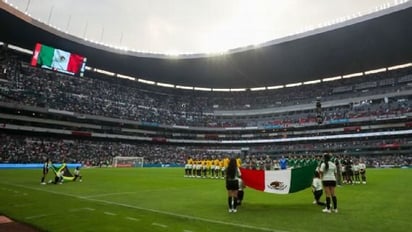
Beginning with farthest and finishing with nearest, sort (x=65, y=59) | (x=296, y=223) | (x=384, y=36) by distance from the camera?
(x=65, y=59) < (x=384, y=36) < (x=296, y=223)

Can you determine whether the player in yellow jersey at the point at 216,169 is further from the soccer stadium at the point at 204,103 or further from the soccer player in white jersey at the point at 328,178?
the soccer player in white jersey at the point at 328,178

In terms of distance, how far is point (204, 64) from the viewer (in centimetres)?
7588

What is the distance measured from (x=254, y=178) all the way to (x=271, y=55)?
57.2m

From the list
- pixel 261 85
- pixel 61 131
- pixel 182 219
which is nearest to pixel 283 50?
pixel 261 85

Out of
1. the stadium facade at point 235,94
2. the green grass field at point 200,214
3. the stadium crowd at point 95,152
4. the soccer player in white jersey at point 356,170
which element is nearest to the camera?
the green grass field at point 200,214

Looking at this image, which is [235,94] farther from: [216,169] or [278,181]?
[278,181]

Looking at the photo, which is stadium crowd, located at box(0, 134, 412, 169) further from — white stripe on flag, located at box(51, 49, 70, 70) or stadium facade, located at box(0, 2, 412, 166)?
white stripe on flag, located at box(51, 49, 70, 70)

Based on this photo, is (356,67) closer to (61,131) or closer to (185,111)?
(185,111)

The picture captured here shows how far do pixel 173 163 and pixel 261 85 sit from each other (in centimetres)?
3551

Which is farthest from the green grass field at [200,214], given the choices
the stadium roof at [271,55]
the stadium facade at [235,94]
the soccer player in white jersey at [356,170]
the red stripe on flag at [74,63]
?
the red stripe on flag at [74,63]

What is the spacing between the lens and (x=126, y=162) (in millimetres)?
66062

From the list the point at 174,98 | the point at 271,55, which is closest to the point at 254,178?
the point at 271,55

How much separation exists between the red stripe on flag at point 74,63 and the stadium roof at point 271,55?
2.29 m

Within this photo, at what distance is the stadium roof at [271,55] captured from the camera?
5328 centimetres
